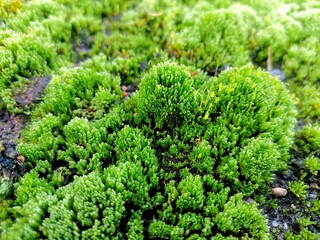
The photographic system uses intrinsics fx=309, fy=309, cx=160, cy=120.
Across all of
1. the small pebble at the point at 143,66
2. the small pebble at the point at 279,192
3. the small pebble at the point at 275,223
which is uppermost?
the small pebble at the point at 143,66

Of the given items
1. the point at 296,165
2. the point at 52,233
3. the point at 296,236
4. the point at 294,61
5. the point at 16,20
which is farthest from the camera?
the point at 294,61

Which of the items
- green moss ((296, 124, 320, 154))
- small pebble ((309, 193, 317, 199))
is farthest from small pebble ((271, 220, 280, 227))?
green moss ((296, 124, 320, 154))

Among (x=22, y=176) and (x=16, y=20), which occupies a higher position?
(x=16, y=20)

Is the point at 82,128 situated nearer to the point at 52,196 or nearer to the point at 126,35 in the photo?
the point at 52,196

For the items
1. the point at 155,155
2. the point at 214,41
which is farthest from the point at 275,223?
the point at 214,41

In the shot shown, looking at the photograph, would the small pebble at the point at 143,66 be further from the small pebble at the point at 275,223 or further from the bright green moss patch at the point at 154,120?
the small pebble at the point at 275,223

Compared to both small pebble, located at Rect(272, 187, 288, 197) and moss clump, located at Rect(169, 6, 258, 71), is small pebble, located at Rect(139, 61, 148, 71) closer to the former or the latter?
moss clump, located at Rect(169, 6, 258, 71)

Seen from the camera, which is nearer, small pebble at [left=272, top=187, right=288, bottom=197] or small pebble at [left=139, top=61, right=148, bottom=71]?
small pebble at [left=272, top=187, right=288, bottom=197]

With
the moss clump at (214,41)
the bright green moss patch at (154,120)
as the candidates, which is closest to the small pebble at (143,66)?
the bright green moss patch at (154,120)

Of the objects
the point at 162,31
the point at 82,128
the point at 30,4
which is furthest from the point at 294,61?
the point at 30,4

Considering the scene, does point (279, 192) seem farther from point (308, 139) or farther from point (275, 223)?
point (308, 139)

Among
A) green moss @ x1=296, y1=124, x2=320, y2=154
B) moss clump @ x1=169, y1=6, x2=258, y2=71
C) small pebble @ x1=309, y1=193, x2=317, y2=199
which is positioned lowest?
small pebble @ x1=309, y1=193, x2=317, y2=199
